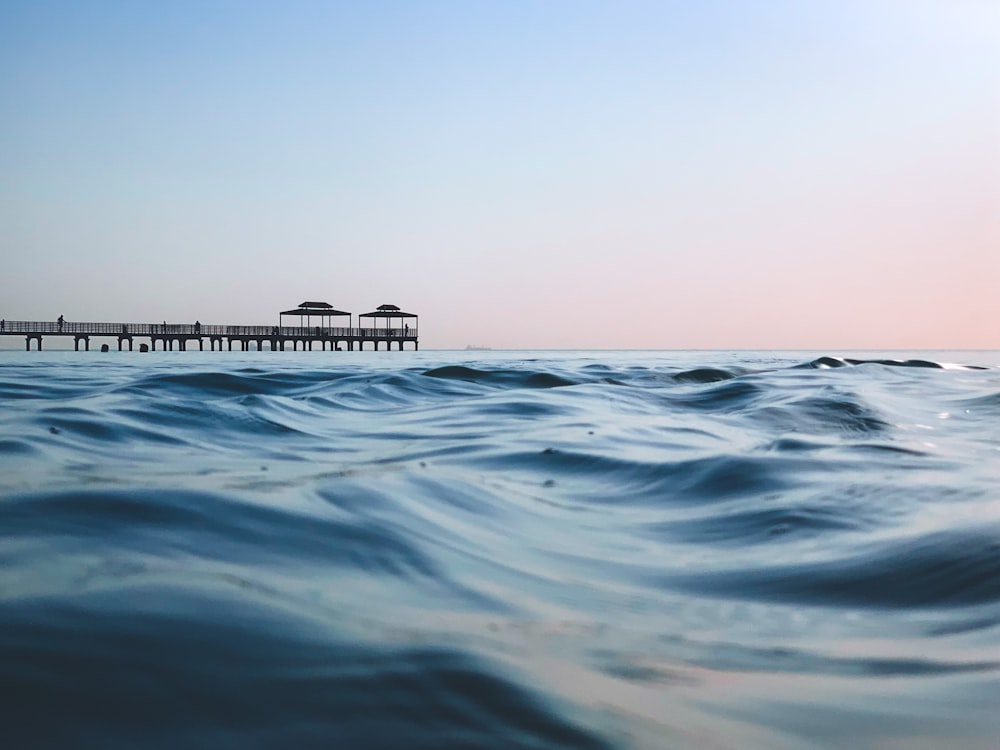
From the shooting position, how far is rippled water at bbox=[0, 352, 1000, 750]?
1503mm

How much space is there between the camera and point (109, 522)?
2859 mm

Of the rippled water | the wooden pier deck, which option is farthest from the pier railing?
the rippled water

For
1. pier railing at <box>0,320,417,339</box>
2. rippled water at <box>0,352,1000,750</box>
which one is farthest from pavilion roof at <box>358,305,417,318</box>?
rippled water at <box>0,352,1000,750</box>

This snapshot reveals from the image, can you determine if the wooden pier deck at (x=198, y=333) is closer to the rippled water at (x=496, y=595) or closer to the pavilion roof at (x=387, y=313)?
the pavilion roof at (x=387, y=313)

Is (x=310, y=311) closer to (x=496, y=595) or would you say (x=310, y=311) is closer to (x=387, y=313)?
(x=387, y=313)

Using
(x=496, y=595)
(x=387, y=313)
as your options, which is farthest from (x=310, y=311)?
(x=496, y=595)

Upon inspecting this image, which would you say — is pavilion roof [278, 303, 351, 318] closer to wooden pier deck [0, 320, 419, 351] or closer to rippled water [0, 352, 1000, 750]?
wooden pier deck [0, 320, 419, 351]

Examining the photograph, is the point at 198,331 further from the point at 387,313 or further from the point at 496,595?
the point at 496,595

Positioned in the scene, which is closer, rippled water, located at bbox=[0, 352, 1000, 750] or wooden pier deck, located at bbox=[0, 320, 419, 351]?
rippled water, located at bbox=[0, 352, 1000, 750]

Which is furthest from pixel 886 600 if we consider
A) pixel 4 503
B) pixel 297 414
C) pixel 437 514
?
pixel 297 414

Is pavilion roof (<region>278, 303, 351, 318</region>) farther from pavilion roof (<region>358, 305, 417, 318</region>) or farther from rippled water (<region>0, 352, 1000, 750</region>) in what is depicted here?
rippled water (<region>0, 352, 1000, 750</region>)

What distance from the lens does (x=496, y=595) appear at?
2379 millimetres

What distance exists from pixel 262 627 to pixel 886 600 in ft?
5.46

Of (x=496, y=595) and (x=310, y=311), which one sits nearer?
(x=496, y=595)
